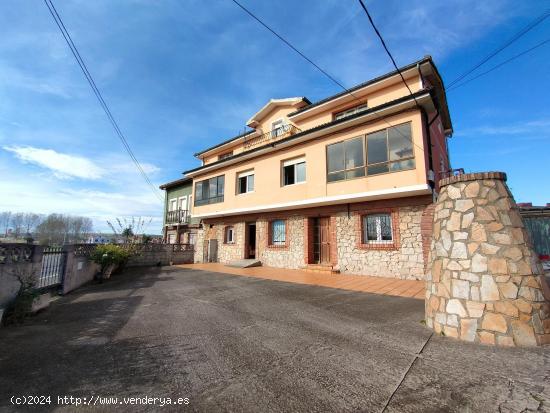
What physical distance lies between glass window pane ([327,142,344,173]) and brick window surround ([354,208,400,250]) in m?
2.22

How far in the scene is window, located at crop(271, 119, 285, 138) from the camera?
1557 cm

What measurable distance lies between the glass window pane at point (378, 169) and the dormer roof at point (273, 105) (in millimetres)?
7252

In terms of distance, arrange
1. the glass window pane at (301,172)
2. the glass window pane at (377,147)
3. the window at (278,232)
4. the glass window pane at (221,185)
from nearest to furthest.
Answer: the glass window pane at (377,147) → the glass window pane at (301,172) → the window at (278,232) → the glass window pane at (221,185)

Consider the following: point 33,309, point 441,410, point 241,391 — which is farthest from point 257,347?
point 33,309

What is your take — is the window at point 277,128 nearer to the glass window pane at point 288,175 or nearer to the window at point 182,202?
the glass window pane at point 288,175

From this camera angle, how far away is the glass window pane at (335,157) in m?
11.0

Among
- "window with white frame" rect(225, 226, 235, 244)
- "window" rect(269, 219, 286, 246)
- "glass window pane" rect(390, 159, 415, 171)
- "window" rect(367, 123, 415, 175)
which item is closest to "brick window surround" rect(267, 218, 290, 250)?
"window" rect(269, 219, 286, 246)

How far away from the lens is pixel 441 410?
216 cm

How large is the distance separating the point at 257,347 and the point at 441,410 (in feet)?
7.29

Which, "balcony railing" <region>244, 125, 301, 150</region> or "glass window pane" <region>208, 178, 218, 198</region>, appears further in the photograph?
"glass window pane" <region>208, 178, 218, 198</region>

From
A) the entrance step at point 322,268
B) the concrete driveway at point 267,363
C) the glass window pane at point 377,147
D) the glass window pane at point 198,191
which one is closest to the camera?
the concrete driveway at point 267,363

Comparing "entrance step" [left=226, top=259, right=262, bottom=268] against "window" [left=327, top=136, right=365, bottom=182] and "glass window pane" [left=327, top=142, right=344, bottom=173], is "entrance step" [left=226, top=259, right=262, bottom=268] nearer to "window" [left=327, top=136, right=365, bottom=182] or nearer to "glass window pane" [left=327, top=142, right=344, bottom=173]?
"window" [left=327, top=136, right=365, bottom=182]

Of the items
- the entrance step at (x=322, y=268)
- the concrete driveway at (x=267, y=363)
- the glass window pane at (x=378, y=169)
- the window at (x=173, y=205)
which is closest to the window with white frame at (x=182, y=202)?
the window at (x=173, y=205)

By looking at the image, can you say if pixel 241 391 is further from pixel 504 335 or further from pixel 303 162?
pixel 303 162
